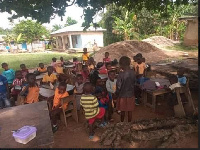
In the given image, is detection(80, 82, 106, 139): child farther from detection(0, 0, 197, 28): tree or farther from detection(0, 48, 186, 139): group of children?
detection(0, 0, 197, 28): tree

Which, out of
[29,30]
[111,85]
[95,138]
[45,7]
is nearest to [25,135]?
[95,138]

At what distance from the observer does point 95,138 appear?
152 inches

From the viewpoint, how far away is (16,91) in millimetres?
5234

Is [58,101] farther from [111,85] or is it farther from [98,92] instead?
[111,85]

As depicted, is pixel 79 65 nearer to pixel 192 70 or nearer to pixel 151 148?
pixel 192 70

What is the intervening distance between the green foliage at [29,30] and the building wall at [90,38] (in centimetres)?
1052

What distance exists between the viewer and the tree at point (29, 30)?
32375mm

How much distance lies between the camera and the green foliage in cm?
3238

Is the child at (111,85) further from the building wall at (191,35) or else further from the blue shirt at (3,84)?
the building wall at (191,35)

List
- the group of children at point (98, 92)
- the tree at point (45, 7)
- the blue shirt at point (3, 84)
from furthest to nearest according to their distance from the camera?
1. the tree at point (45, 7)
2. the blue shirt at point (3, 84)
3. the group of children at point (98, 92)

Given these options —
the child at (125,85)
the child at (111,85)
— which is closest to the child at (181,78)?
the child at (125,85)

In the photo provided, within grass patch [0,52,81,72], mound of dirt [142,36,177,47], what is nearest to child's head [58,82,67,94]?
grass patch [0,52,81,72]

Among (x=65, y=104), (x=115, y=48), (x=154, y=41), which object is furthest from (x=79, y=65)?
(x=154, y=41)

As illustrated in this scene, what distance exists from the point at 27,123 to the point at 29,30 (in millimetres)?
33476
